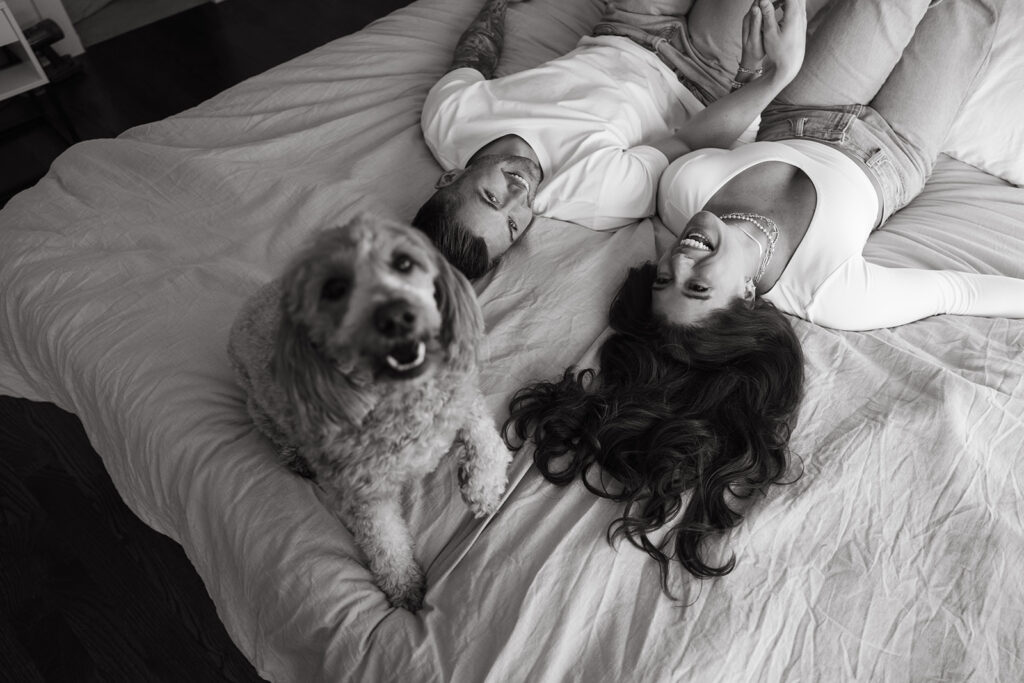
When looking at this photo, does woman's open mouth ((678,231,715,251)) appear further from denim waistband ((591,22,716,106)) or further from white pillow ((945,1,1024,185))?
white pillow ((945,1,1024,185))

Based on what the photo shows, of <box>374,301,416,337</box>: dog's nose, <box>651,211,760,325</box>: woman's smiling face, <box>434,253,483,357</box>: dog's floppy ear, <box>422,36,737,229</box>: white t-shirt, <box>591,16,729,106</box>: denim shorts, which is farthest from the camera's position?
<box>591,16,729,106</box>: denim shorts

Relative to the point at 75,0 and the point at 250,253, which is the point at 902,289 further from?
the point at 75,0

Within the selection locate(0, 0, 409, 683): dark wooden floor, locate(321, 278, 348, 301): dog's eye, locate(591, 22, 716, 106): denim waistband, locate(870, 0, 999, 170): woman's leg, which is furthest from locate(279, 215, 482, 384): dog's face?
locate(870, 0, 999, 170): woman's leg

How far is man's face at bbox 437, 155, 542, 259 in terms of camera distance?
5.44 ft

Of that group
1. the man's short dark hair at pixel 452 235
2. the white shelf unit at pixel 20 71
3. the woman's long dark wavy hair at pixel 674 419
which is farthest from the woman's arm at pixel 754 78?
the white shelf unit at pixel 20 71

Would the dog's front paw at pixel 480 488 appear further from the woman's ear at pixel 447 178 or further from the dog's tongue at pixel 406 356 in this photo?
the woman's ear at pixel 447 178

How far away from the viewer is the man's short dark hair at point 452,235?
1619 millimetres

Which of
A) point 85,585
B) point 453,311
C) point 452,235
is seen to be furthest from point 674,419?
point 85,585

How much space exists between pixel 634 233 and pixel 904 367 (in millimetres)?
769

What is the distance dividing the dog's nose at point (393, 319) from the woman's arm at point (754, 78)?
4.46ft

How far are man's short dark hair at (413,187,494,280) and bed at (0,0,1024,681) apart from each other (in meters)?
0.07

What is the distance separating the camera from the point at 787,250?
1724mm

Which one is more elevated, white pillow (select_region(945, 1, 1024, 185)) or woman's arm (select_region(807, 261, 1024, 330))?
white pillow (select_region(945, 1, 1024, 185))

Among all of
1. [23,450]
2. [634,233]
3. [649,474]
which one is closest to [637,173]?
[634,233]
